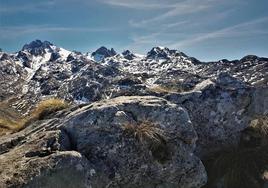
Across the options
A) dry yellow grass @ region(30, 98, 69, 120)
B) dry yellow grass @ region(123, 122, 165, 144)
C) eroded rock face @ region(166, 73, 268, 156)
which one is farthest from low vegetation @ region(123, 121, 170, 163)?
dry yellow grass @ region(30, 98, 69, 120)

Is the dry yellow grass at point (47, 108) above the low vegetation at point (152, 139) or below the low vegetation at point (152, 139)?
above

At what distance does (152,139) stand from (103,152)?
1498mm

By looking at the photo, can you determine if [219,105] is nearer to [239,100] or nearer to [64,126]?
[239,100]

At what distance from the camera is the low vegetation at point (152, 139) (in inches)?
475

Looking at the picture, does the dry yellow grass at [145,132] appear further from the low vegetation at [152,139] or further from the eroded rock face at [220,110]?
the eroded rock face at [220,110]

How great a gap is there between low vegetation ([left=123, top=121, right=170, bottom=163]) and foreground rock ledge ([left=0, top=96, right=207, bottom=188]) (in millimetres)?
41

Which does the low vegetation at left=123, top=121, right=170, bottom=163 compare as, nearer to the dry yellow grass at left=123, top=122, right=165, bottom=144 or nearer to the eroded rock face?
the dry yellow grass at left=123, top=122, right=165, bottom=144

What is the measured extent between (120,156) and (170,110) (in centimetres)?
259

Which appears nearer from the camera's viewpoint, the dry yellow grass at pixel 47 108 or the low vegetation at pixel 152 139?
the low vegetation at pixel 152 139

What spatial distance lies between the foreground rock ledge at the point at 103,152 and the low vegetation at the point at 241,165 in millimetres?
2244

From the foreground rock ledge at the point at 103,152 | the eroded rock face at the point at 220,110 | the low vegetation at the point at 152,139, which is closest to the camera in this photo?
the foreground rock ledge at the point at 103,152

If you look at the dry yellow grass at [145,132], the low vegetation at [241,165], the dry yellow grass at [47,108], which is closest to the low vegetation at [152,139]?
the dry yellow grass at [145,132]

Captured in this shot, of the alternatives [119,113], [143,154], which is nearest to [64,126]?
[119,113]

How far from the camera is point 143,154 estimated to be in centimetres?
1188
